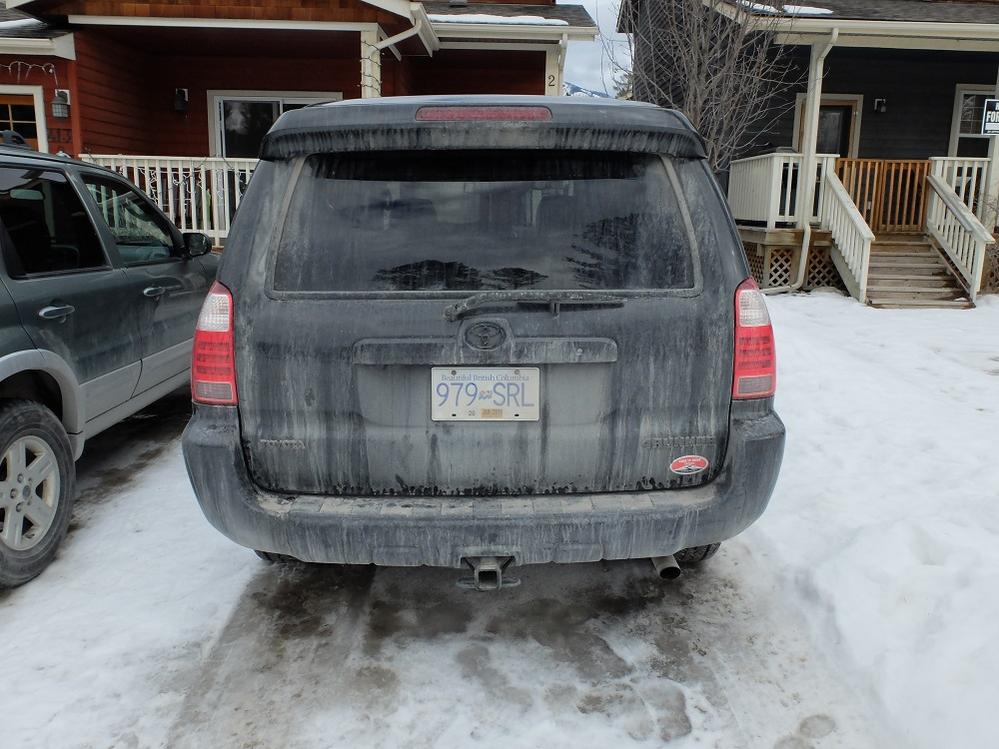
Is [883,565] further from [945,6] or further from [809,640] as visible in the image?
[945,6]

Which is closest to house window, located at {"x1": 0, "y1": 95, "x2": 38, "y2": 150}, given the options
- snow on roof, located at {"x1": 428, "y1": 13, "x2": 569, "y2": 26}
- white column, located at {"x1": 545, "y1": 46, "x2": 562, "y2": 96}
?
snow on roof, located at {"x1": 428, "y1": 13, "x2": 569, "y2": 26}

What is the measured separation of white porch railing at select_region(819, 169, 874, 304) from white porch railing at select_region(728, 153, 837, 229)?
0.66 ft

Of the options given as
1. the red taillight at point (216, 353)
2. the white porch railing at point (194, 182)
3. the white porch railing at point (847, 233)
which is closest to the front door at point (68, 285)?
the red taillight at point (216, 353)

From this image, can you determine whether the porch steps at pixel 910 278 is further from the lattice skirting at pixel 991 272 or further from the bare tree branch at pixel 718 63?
the bare tree branch at pixel 718 63

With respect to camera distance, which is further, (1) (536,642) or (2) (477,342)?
(1) (536,642)

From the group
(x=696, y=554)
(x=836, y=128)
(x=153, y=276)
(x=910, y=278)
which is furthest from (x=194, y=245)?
(x=836, y=128)

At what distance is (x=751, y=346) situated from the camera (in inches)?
101

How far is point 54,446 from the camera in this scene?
3.60 m

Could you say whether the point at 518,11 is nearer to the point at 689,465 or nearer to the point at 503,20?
the point at 503,20

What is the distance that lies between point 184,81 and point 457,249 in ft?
42.6

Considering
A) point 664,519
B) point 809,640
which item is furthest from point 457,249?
point 809,640

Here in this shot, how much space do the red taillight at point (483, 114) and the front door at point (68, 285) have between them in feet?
7.04

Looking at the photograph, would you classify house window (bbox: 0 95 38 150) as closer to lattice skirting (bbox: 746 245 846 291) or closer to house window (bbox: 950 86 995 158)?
lattice skirting (bbox: 746 245 846 291)

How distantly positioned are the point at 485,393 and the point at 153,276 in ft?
10.3
